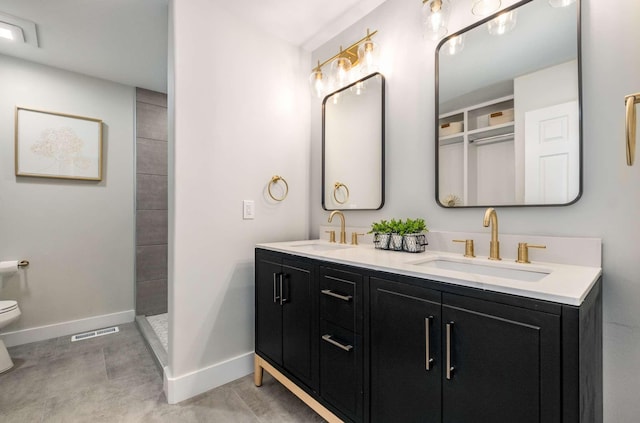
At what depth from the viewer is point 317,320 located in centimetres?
145

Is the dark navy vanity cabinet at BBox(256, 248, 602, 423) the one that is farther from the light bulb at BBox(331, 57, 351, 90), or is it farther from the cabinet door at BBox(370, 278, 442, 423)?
the light bulb at BBox(331, 57, 351, 90)

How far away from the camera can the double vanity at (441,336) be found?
747 mm

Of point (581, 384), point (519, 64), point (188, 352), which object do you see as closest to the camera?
point (581, 384)

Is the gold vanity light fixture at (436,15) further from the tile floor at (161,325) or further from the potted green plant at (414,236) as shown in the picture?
the tile floor at (161,325)

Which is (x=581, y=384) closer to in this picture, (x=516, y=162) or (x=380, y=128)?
(x=516, y=162)

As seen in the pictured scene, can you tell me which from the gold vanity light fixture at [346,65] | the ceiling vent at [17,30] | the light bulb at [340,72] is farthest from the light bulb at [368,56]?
the ceiling vent at [17,30]

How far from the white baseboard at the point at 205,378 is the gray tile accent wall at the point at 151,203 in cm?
140

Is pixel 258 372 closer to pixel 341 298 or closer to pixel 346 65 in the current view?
pixel 341 298

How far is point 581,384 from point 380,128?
4.95 ft

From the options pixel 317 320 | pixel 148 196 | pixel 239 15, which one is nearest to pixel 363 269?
pixel 317 320

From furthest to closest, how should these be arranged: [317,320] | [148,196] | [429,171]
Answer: [148,196], [429,171], [317,320]

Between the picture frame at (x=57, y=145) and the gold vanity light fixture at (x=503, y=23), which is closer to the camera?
the gold vanity light fixture at (x=503, y=23)

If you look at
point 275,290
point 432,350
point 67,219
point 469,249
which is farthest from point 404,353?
point 67,219

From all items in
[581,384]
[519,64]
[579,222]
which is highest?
[519,64]
